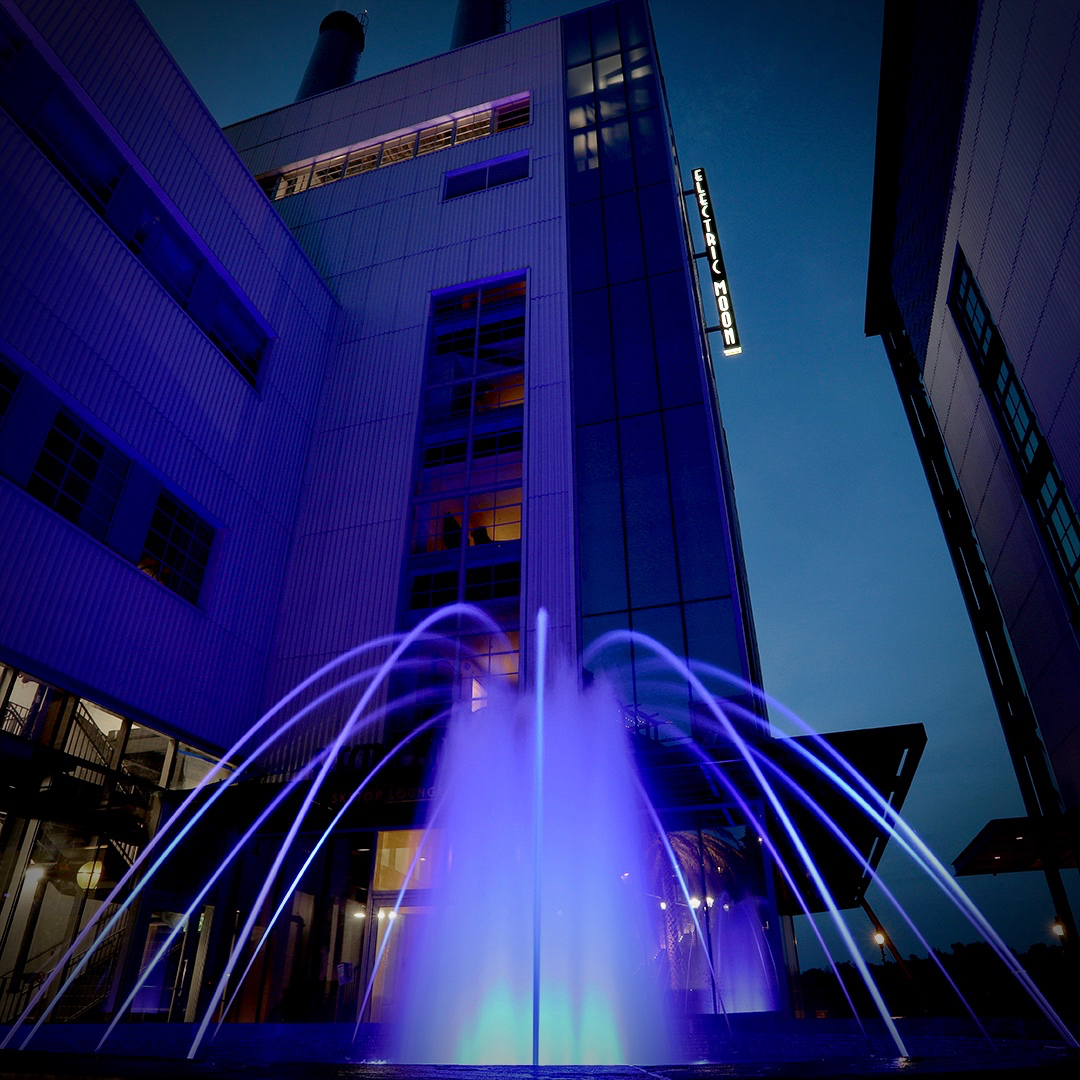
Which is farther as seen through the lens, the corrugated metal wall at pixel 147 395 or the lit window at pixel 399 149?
the lit window at pixel 399 149

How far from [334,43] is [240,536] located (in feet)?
203

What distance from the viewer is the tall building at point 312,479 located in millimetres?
16969

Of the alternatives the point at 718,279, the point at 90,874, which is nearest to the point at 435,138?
the point at 718,279

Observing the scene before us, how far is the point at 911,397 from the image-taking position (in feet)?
122

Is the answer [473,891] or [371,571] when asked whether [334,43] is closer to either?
[371,571]

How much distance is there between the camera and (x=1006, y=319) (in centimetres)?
2250

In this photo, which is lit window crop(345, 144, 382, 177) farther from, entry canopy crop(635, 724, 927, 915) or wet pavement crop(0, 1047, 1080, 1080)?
wet pavement crop(0, 1047, 1080, 1080)

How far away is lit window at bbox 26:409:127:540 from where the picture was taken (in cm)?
1673

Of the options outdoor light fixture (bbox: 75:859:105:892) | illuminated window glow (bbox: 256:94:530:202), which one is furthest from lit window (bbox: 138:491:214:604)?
illuminated window glow (bbox: 256:94:530:202)

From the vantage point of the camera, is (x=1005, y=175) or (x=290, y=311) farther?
(x=290, y=311)

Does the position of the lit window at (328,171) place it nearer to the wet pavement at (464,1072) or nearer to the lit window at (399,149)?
the lit window at (399,149)

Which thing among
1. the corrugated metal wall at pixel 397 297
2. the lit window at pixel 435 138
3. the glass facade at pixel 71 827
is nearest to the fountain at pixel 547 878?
the glass facade at pixel 71 827

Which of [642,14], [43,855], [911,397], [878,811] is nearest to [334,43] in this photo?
[642,14]

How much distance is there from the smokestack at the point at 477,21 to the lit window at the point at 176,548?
50.6 meters
